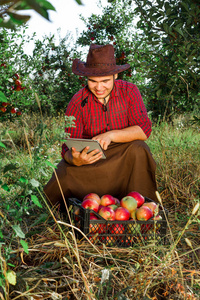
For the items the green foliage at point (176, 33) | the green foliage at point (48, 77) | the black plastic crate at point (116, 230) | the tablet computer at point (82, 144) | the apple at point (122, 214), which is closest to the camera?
the black plastic crate at point (116, 230)

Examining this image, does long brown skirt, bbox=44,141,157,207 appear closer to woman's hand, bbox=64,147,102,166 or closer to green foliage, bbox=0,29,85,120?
woman's hand, bbox=64,147,102,166

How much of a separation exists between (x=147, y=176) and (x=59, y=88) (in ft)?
19.3

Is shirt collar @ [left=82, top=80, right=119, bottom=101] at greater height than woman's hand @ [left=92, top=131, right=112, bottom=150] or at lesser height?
greater

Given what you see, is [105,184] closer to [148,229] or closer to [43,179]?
[148,229]

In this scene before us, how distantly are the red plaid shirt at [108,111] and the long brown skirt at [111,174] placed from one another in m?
0.19

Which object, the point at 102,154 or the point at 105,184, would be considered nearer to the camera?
the point at 102,154

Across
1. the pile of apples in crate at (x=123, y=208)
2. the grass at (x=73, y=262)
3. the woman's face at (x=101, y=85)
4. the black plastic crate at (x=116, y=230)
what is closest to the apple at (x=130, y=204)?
the pile of apples in crate at (x=123, y=208)

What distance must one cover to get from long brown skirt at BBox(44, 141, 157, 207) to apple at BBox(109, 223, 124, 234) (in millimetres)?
702

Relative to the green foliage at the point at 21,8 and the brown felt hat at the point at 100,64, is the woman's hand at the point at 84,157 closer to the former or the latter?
the brown felt hat at the point at 100,64

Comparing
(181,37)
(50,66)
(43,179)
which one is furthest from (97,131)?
(50,66)

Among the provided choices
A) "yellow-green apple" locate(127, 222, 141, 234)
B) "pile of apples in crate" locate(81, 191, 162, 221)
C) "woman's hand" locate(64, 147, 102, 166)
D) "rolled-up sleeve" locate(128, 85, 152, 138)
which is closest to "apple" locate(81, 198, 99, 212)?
"pile of apples in crate" locate(81, 191, 162, 221)

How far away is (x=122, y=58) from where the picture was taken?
24.2 ft

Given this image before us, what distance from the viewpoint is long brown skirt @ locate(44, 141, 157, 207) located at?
2.85m

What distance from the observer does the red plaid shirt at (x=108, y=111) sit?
2.98 m
